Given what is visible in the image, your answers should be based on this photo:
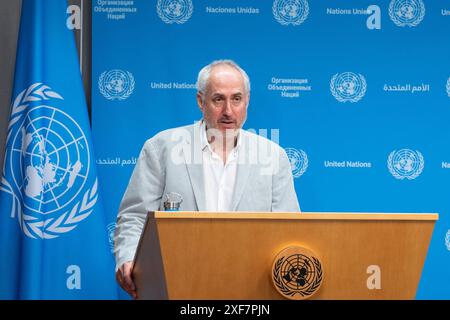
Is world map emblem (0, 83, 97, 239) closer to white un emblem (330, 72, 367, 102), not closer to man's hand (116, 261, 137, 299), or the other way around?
man's hand (116, 261, 137, 299)

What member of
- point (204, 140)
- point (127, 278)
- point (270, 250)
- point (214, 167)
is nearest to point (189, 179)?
point (214, 167)

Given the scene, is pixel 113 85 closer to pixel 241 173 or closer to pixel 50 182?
pixel 50 182

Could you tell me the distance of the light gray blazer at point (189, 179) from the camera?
3.25 m

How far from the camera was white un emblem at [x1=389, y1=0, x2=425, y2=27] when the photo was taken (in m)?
4.74

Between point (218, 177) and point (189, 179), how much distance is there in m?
0.17

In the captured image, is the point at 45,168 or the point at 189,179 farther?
the point at 45,168

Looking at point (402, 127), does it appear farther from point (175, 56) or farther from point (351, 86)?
point (175, 56)

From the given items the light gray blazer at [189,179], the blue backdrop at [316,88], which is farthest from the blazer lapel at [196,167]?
the blue backdrop at [316,88]

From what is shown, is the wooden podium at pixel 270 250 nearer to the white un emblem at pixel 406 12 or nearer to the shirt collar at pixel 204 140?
the shirt collar at pixel 204 140

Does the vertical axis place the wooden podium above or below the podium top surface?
below

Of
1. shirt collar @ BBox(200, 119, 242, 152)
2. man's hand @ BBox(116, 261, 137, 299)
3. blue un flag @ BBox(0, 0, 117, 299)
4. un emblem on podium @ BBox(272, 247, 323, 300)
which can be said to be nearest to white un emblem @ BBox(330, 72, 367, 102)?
shirt collar @ BBox(200, 119, 242, 152)

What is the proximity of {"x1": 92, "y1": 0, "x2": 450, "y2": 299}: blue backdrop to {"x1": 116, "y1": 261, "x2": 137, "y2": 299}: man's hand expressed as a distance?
1674 mm

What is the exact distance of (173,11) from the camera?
459 centimetres
